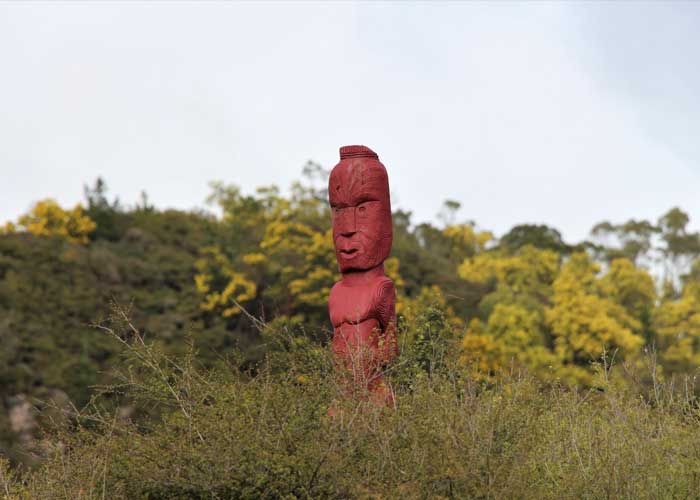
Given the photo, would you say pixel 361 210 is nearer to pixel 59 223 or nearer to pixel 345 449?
pixel 345 449

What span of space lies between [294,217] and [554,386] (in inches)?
776

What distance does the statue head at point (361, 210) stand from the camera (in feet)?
35.5

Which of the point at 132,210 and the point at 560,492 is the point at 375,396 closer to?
the point at 560,492

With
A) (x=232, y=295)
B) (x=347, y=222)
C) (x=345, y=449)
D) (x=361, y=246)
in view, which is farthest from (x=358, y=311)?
(x=232, y=295)

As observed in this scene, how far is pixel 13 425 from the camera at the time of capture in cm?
2131

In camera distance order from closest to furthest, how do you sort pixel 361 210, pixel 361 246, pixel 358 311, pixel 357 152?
pixel 358 311, pixel 361 246, pixel 361 210, pixel 357 152

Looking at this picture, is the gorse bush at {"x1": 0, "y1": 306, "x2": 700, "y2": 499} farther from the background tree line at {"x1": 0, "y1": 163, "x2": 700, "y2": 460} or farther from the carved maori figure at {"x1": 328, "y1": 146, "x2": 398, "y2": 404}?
the background tree line at {"x1": 0, "y1": 163, "x2": 700, "y2": 460}

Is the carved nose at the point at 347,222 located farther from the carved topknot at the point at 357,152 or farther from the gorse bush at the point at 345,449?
the gorse bush at the point at 345,449

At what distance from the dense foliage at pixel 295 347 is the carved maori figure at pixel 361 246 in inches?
13.6

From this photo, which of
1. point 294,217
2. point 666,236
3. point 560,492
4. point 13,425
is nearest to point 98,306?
point 13,425

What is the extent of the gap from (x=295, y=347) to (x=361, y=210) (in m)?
2.61

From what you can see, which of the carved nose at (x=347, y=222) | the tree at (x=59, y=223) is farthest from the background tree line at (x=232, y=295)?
the carved nose at (x=347, y=222)

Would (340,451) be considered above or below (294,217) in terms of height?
below

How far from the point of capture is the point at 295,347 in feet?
28.6
